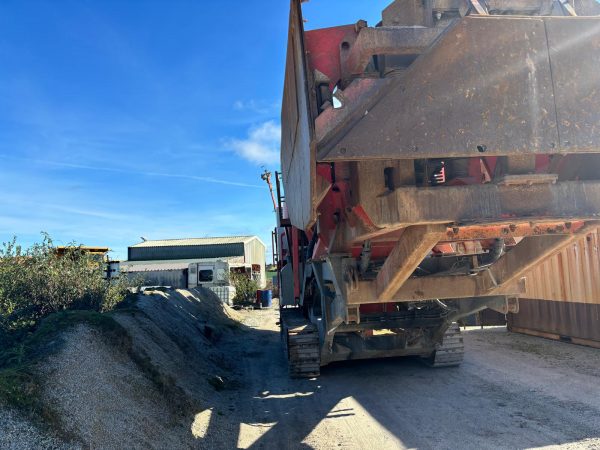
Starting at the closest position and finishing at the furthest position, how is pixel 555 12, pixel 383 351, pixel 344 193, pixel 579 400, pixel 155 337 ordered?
pixel 555 12 → pixel 344 193 → pixel 579 400 → pixel 383 351 → pixel 155 337

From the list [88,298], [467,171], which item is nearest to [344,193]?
[467,171]

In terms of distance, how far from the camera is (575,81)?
2.60 meters

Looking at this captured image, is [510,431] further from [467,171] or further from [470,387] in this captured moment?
[467,171]

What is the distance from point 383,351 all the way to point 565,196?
15.9ft

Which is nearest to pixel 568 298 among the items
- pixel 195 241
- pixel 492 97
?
pixel 492 97

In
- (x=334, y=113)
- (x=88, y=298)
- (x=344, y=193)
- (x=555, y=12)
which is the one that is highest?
(x=555, y=12)

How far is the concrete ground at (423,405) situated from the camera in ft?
15.2

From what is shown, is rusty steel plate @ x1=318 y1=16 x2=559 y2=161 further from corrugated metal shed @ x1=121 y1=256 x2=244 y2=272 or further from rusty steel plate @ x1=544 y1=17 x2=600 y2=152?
corrugated metal shed @ x1=121 y1=256 x2=244 y2=272

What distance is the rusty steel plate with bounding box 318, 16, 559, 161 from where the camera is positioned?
103 inches

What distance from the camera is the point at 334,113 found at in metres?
2.69

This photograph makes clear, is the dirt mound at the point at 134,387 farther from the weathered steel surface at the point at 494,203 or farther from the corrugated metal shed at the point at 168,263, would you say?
the corrugated metal shed at the point at 168,263

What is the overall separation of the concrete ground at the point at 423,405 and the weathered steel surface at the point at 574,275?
1215 mm

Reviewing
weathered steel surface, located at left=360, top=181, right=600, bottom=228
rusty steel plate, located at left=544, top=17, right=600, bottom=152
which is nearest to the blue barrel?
weathered steel surface, located at left=360, top=181, right=600, bottom=228

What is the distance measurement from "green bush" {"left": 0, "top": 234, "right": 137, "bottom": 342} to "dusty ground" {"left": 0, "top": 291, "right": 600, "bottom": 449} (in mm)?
1140
